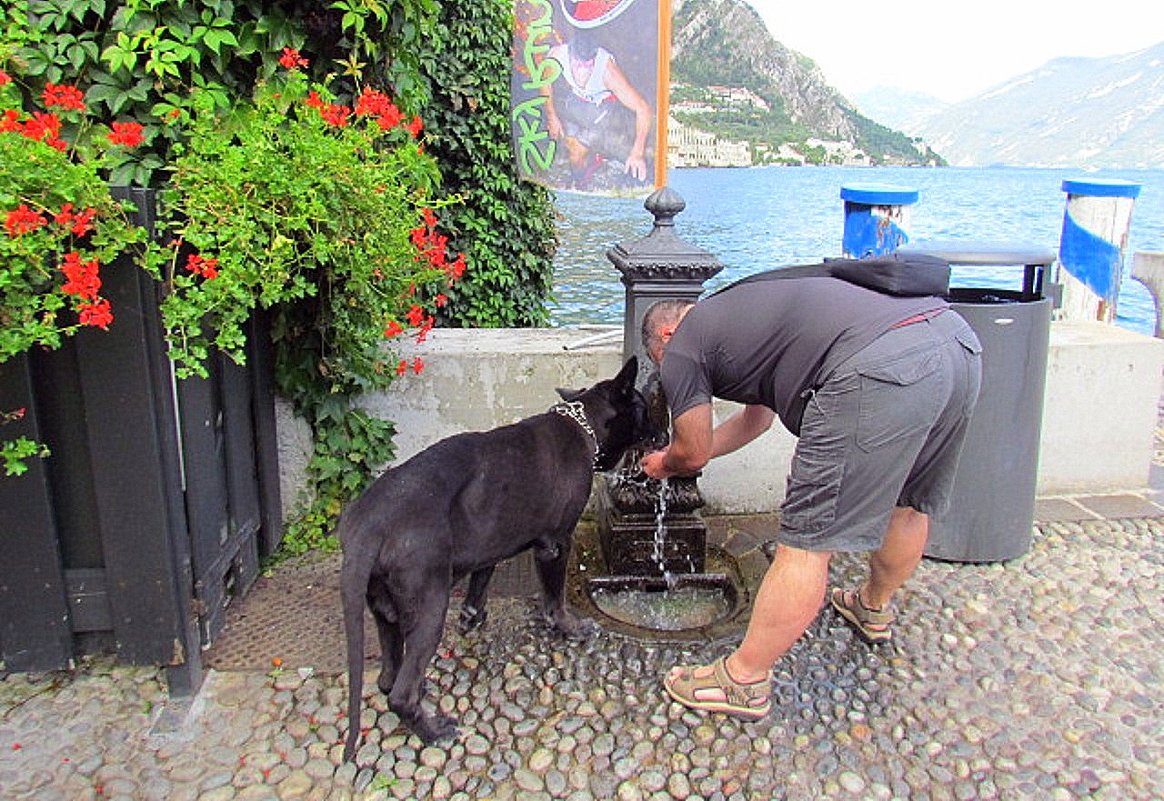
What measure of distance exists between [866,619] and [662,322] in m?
1.39

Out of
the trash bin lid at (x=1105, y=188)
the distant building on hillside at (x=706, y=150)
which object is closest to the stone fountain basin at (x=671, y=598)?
the trash bin lid at (x=1105, y=188)

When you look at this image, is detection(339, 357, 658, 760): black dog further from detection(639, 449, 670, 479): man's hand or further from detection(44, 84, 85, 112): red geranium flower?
detection(44, 84, 85, 112): red geranium flower

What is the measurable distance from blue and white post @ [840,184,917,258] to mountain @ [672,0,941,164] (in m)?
5.76

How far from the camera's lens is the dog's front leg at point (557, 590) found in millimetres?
3162

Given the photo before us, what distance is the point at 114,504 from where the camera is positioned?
2664mm

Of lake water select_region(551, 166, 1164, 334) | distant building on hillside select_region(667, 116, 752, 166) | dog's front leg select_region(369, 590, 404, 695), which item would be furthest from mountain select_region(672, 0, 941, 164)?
dog's front leg select_region(369, 590, 404, 695)

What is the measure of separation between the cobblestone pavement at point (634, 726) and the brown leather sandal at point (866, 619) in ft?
0.14

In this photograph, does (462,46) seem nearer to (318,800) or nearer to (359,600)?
(359,600)

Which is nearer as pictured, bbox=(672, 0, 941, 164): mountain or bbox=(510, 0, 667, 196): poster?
bbox=(510, 0, 667, 196): poster

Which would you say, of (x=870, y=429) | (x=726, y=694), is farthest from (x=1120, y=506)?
(x=726, y=694)

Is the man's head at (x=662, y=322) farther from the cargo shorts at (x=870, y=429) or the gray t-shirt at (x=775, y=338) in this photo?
the cargo shorts at (x=870, y=429)

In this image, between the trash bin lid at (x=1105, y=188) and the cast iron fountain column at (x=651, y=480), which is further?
the trash bin lid at (x=1105, y=188)

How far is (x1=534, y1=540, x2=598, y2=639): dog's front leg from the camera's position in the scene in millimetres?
3162

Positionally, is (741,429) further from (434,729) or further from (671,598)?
(434,729)
